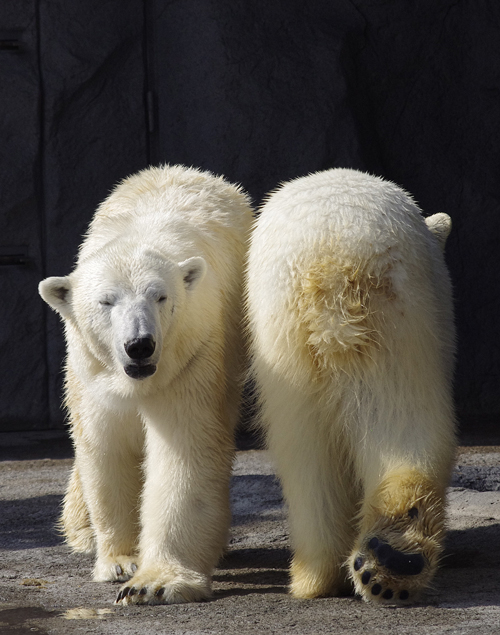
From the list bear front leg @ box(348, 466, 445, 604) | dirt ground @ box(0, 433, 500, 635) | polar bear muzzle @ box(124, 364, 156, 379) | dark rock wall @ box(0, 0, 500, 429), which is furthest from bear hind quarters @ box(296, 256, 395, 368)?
dark rock wall @ box(0, 0, 500, 429)

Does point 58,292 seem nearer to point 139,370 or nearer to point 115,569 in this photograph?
point 139,370

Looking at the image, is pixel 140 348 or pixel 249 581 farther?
pixel 249 581

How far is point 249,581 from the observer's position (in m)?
3.47

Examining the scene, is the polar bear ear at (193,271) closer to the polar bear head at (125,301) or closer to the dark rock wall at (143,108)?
the polar bear head at (125,301)

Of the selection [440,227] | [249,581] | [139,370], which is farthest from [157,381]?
[440,227]

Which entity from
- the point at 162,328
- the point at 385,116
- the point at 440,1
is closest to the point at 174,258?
the point at 162,328

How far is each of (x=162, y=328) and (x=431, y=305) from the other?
91 cm

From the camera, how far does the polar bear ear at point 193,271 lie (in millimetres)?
3328

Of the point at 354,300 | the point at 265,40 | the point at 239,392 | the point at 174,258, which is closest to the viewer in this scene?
the point at 354,300

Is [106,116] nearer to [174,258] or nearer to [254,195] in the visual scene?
[254,195]

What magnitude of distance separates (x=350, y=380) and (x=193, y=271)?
0.73 metres

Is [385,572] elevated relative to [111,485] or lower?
lower

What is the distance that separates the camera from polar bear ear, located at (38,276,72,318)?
132 inches

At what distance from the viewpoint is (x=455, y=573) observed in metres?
3.32
